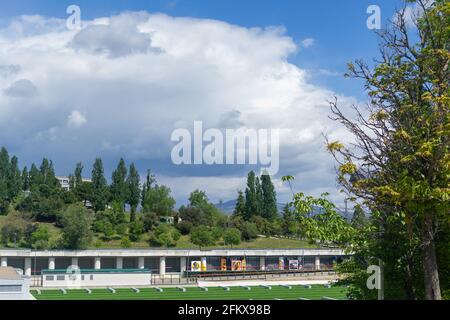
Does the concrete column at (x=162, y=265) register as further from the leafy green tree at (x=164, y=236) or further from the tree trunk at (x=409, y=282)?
the tree trunk at (x=409, y=282)

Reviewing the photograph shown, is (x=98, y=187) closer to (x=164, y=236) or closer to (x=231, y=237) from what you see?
(x=164, y=236)

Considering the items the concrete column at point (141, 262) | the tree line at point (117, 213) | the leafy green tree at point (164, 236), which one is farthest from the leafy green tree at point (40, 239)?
the leafy green tree at point (164, 236)

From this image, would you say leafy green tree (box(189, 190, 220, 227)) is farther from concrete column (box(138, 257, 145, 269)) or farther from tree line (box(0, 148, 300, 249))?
concrete column (box(138, 257, 145, 269))

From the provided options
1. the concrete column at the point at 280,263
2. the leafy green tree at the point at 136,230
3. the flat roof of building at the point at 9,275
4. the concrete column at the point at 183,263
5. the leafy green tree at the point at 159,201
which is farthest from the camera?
the leafy green tree at the point at 159,201

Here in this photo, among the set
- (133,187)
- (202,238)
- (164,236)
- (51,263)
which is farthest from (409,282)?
(133,187)

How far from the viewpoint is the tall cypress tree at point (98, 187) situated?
78.0 meters

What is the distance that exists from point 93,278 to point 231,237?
88.3ft

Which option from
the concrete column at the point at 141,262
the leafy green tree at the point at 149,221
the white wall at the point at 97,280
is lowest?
the white wall at the point at 97,280

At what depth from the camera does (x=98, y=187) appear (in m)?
80.3

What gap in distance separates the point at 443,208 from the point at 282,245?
6323 cm

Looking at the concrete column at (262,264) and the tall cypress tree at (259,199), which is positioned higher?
the tall cypress tree at (259,199)

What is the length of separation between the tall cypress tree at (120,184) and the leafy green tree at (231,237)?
21.3 m
